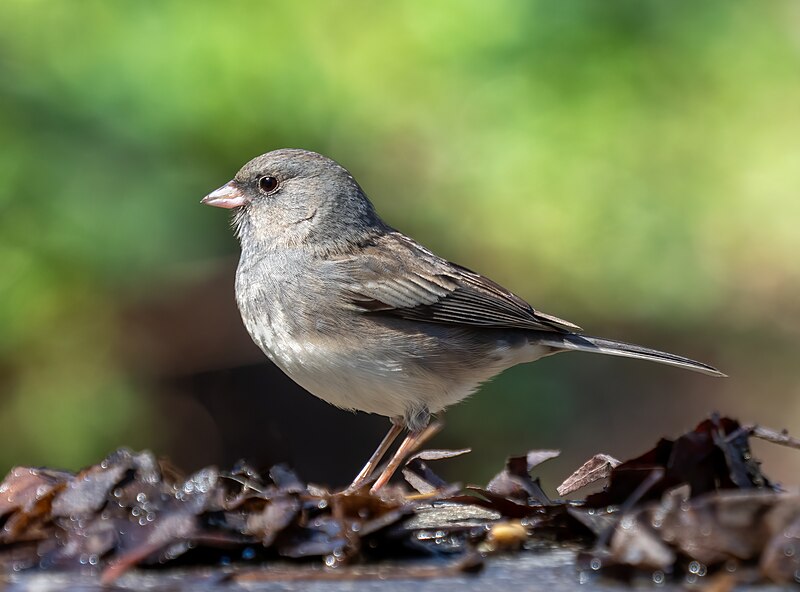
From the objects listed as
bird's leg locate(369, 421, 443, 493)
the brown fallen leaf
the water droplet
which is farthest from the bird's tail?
the water droplet

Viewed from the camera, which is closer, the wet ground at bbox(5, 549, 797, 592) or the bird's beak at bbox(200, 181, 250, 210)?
the wet ground at bbox(5, 549, 797, 592)

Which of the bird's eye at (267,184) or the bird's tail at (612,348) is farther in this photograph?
the bird's eye at (267,184)

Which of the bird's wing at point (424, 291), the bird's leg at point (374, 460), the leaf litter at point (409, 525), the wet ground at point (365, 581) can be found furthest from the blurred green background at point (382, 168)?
the wet ground at point (365, 581)

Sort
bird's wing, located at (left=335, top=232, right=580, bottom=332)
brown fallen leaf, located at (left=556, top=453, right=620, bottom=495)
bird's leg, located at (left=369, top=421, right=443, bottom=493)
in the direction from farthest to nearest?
bird's wing, located at (left=335, top=232, right=580, bottom=332)
bird's leg, located at (left=369, top=421, right=443, bottom=493)
brown fallen leaf, located at (left=556, top=453, right=620, bottom=495)

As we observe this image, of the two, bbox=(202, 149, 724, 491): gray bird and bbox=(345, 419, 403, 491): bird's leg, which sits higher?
bbox=(202, 149, 724, 491): gray bird

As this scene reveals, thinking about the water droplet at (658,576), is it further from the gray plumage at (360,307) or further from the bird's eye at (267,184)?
the bird's eye at (267,184)

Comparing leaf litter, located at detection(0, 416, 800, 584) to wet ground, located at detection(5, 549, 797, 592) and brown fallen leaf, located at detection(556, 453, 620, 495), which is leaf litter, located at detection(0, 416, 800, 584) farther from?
brown fallen leaf, located at detection(556, 453, 620, 495)

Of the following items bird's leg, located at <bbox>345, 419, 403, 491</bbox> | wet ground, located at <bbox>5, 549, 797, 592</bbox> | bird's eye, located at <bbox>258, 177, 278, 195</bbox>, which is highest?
Answer: bird's eye, located at <bbox>258, 177, 278, 195</bbox>

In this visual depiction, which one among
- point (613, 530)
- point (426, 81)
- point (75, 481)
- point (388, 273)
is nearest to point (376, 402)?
point (388, 273)
